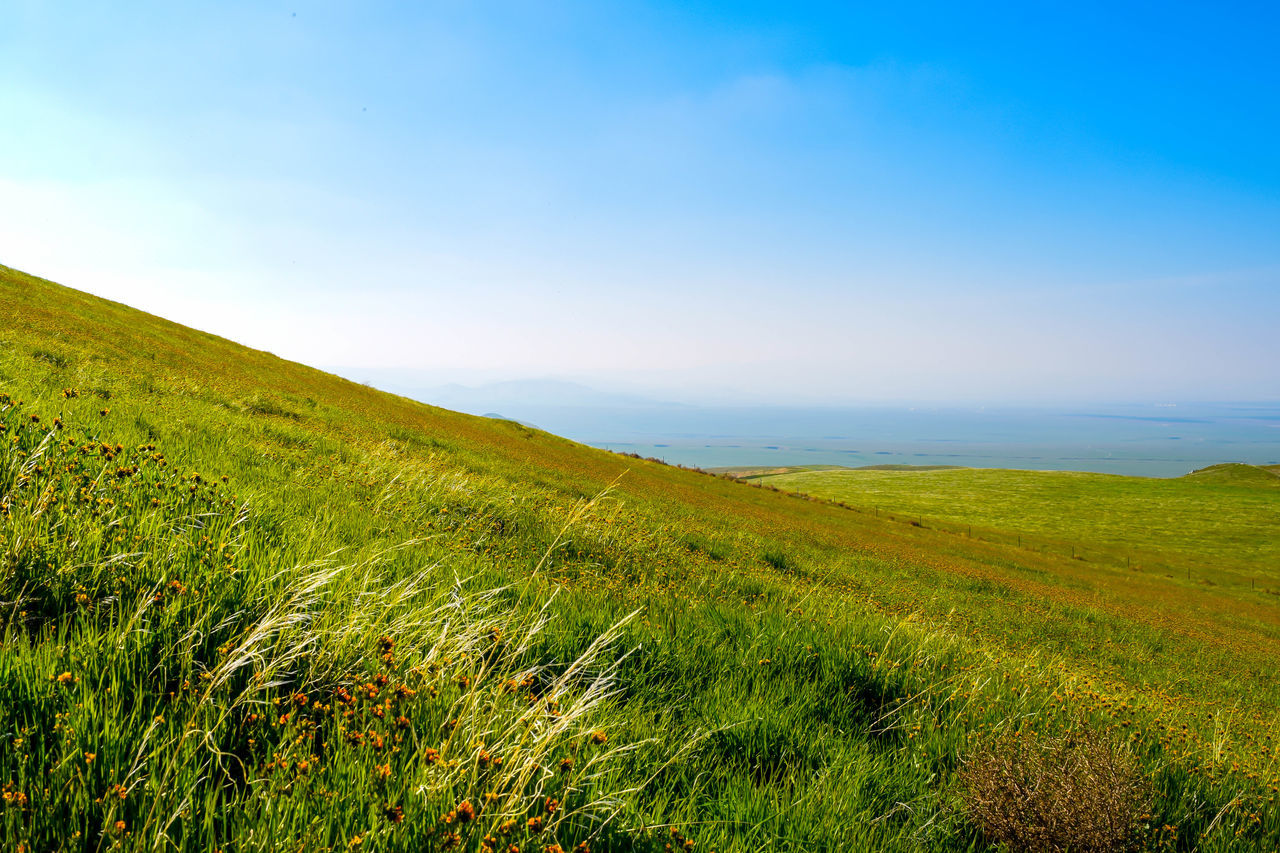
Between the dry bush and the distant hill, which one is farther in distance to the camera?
the distant hill

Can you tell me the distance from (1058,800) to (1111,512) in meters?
93.5

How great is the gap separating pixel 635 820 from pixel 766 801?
0.81 meters

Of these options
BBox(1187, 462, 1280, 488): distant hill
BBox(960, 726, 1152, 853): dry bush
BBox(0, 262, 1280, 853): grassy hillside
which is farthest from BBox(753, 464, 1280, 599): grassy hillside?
BBox(960, 726, 1152, 853): dry bush

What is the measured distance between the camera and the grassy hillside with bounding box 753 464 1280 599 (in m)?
54.7

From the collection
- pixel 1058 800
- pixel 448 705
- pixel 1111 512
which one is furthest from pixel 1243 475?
pixel 448 705

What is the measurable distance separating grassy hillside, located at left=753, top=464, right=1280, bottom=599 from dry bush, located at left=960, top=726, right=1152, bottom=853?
61.8 meters

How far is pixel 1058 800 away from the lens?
320 cm

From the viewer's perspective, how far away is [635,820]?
8.02ft

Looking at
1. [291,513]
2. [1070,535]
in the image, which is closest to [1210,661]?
[291,513]

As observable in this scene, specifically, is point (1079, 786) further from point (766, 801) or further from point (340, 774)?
point (340, 774)

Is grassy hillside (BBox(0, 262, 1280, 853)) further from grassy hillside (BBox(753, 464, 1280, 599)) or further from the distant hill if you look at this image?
the distant hill

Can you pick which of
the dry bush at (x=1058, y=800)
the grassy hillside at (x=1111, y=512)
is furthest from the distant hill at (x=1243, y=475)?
the dry bush at (x=1058, y=800)

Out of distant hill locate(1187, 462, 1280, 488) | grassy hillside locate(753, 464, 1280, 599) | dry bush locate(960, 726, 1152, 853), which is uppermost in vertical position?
dry bush locate(960, 726, 1152, 853)

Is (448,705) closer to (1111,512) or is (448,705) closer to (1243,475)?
(1111,512)
